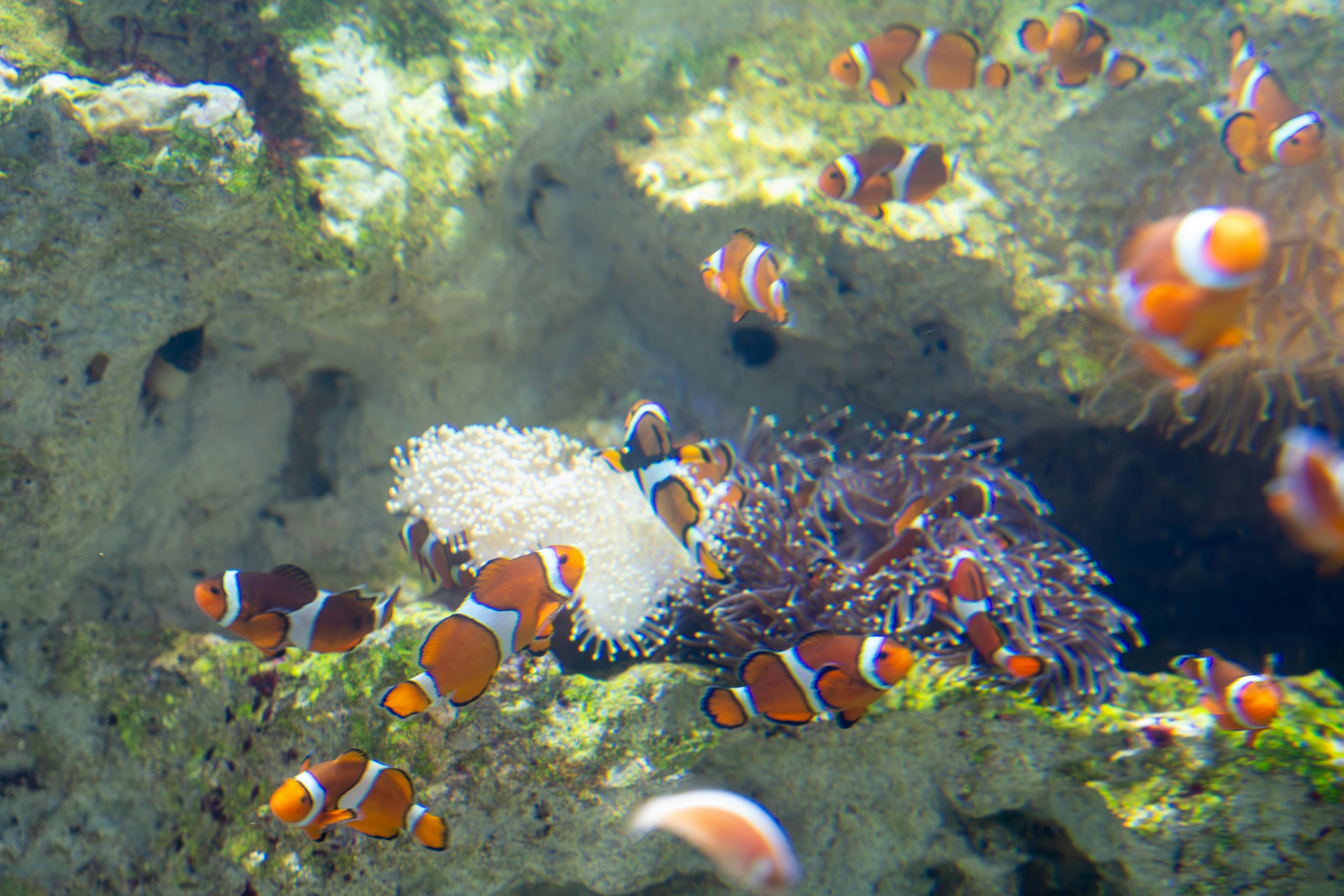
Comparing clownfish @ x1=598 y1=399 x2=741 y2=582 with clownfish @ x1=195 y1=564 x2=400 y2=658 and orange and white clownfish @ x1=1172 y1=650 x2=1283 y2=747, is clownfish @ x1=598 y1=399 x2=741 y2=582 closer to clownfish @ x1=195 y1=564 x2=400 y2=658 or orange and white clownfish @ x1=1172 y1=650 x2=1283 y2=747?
clownfish @ x1=195 y1=564 x2=400 y2=658

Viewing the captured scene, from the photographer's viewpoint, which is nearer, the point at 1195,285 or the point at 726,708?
the point at 1195,285

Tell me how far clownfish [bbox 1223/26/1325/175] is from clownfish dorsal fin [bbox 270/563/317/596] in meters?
3.31

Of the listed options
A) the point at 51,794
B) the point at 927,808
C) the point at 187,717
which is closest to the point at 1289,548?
the point at 927,808

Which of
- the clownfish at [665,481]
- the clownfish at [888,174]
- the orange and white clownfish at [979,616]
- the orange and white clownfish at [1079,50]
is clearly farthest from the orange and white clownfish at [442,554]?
the orange and white clownfish at [1079,50]

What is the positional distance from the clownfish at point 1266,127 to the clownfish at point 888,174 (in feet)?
3.49

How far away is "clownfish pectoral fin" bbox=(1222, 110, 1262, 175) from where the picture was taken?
2.53 m

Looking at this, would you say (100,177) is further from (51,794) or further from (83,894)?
(83,894)

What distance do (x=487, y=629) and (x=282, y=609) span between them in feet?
2.02

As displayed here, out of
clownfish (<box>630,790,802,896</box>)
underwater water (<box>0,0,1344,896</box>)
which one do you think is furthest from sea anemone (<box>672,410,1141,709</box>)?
clownfish (<box>630,790,802,896</box>)

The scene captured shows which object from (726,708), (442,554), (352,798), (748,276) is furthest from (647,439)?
(352,798)

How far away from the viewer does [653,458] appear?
7.98 feet

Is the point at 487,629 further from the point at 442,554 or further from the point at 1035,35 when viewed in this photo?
the point at 1035,35

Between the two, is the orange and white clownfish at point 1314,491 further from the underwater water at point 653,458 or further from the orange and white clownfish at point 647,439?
the orange and white clownfish at point 647,439

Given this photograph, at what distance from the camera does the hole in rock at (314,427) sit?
3.06m
